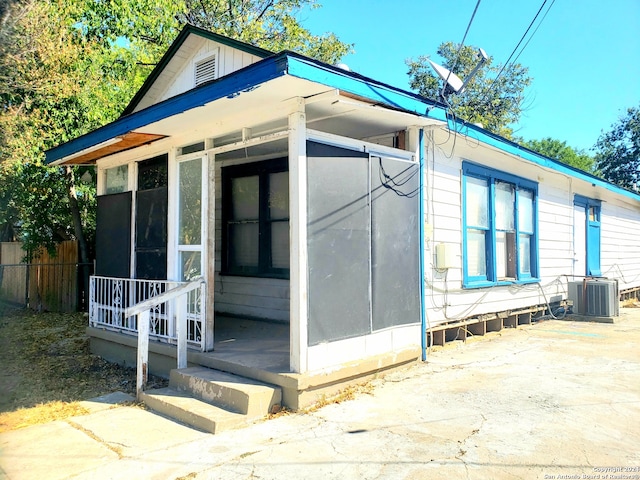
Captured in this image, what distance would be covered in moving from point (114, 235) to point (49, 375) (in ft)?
7.07

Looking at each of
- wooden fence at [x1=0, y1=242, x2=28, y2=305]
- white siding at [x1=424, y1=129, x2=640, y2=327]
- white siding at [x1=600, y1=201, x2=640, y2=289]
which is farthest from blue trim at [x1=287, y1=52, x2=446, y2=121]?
wooden fence at [x1=0, y1=242, x2=28, y2=305]

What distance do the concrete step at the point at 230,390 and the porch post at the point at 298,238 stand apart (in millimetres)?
349

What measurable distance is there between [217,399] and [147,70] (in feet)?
45.6

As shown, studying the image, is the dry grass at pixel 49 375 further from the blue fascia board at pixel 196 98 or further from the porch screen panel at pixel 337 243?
the blue fascia board at pixel 196 98

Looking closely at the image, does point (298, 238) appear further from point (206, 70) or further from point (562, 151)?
point (562, 151)

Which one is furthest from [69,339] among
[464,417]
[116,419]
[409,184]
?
[464,417]

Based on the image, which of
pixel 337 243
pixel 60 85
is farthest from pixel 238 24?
pixel 337 243

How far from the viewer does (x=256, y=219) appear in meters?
8.08

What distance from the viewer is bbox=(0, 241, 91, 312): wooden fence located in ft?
39.2

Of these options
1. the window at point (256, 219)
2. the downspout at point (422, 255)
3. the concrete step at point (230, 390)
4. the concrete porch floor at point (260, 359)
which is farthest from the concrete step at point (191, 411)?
the window at point (256, 219)

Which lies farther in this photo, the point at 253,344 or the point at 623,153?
the point at 623,153

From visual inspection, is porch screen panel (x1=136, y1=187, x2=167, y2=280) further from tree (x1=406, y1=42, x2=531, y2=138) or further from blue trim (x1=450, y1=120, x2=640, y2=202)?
tree (x1=406, y1=42, x2=531, y2=138)

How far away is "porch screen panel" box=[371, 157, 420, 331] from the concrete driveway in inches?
29.4

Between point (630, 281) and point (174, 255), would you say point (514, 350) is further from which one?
point (630, 281)
